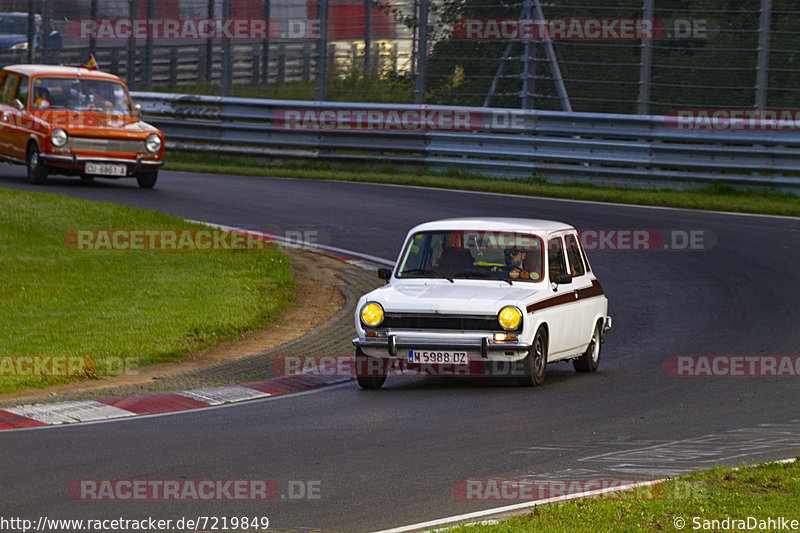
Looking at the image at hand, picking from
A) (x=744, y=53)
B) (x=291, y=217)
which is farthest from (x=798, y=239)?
(x=291, y=217)

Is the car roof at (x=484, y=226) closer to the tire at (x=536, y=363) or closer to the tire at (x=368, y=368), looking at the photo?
the tire at (x=536, y=363)

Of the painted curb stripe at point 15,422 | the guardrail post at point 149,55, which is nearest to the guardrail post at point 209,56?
the guardrail post at point 149,55

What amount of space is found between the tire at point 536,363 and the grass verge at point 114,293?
10.7ft

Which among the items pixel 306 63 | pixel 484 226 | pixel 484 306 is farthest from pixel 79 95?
pixel 484 306

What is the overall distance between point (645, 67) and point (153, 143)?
868cm

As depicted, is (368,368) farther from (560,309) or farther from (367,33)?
(367,33)

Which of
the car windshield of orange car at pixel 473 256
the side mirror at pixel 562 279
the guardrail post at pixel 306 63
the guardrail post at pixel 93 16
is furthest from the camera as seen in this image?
the guardrail post at pixel 93 16

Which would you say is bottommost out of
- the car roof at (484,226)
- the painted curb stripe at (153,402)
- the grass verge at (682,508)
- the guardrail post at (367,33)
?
the painted curb stripe at (153,402)

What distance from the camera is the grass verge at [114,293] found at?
1131cm

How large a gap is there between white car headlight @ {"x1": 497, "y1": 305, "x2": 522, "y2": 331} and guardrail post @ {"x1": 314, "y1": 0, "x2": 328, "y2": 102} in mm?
16179

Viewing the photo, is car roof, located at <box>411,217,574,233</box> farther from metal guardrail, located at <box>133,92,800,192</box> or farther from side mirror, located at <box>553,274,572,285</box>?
metal guardrail, located at <box>133,92,800,192</box>

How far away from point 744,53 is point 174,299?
12.5 meters

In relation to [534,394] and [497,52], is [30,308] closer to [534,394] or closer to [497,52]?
[534,394]

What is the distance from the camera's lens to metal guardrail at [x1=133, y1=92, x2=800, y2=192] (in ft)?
72.1
